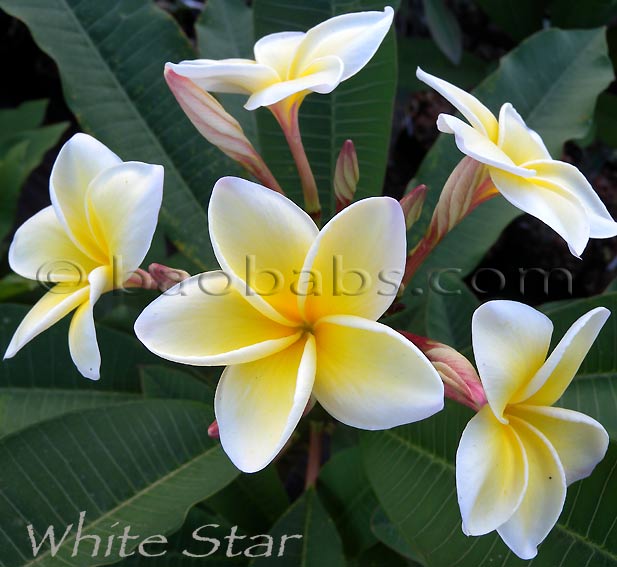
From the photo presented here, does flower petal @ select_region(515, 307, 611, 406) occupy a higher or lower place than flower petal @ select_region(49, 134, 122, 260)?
lower

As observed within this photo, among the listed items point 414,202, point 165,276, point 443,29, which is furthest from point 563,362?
point 443,29

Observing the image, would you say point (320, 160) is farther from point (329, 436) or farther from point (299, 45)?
point (329, 436)

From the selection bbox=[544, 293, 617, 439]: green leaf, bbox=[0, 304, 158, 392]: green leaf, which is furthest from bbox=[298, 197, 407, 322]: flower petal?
bbox=[0, 304, 158, 392]: green leaf

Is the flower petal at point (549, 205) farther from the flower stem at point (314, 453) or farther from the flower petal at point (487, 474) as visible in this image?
the flower stem at point (314, 453)

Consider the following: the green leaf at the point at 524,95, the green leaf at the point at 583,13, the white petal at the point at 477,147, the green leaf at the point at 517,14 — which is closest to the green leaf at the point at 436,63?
the green leaf at the point at 517,14

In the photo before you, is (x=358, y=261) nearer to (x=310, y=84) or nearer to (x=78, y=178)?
(x=310, y=84)

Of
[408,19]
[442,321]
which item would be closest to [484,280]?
[442,321]

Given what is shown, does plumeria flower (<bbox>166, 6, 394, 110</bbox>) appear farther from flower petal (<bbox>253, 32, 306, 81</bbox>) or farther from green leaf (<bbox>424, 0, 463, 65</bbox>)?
green leaf (<bbox>424, 0, 463, 65</bbox>)
